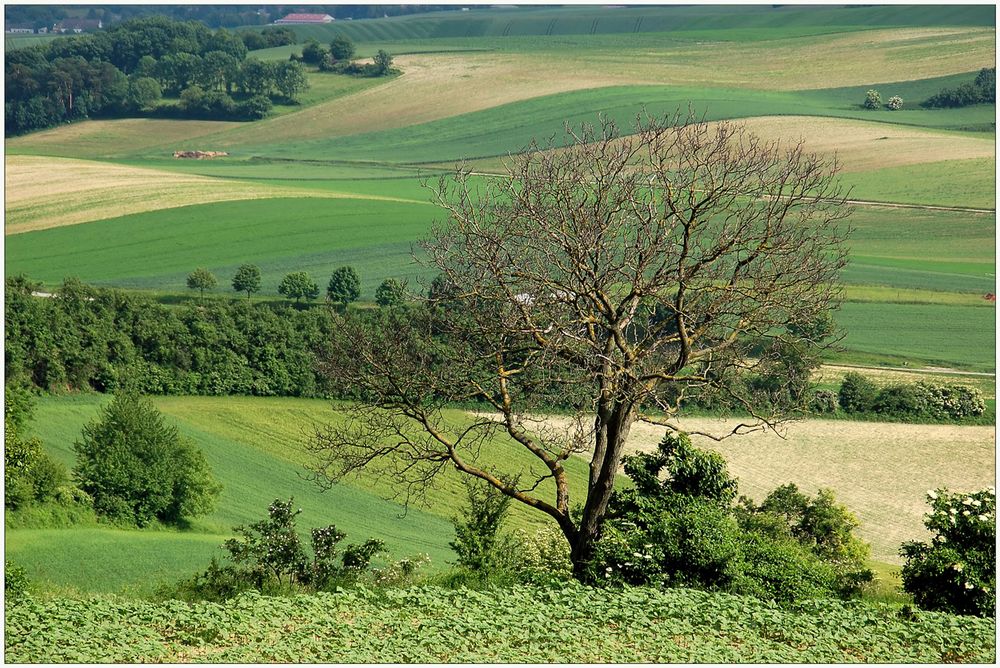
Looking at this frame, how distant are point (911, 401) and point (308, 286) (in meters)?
24.8

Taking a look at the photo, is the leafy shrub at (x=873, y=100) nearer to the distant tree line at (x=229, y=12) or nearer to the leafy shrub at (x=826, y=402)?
the distant tree line at (x=229, y=12)

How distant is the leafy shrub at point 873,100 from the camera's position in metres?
71.2

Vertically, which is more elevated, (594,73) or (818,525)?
(594,73)

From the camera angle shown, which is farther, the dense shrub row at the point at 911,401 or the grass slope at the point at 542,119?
the grass slope at the point at 542,119

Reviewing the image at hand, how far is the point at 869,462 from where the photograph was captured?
30.9 m

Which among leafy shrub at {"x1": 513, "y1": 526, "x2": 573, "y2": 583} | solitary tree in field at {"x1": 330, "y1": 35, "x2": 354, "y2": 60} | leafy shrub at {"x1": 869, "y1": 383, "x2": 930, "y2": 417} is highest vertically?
solitary tree in field at {"x1": 330, "y1": 35, "x2": 354, "y2": 60}

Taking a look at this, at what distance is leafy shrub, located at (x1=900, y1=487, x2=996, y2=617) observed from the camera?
15977 millimetres

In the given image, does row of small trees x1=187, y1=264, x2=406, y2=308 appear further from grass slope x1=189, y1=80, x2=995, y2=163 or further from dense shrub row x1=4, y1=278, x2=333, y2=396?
grass slope x1=189, y1=80, x2=995, y2=163

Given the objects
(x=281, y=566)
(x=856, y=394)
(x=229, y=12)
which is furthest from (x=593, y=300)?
(x=229, y=12)

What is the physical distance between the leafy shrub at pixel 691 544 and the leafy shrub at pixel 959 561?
92 cm

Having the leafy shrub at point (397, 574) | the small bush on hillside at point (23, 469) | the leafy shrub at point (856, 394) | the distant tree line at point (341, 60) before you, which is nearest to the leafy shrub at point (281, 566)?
the leafy shrub at point (397, 574)

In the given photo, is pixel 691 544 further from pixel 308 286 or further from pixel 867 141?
pixel 867 141

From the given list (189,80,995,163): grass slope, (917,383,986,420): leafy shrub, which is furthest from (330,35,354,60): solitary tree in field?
(917,383,986,420): leafy shrub

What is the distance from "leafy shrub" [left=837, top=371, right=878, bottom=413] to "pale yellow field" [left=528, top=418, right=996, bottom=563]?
1.09m
